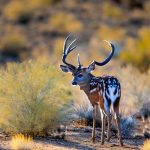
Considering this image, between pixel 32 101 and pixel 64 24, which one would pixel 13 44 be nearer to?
pixel 64 24

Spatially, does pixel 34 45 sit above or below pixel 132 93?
above

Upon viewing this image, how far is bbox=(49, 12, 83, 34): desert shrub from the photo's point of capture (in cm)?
5429

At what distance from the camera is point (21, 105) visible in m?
16.7

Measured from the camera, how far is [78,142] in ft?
54.2

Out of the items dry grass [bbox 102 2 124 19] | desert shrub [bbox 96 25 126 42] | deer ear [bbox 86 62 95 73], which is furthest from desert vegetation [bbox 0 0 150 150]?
dry grass [bbox 102 2 124 19]

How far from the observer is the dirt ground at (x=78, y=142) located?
51.6 ft

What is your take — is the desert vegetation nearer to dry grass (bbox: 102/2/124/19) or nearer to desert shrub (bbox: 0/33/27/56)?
desert shrub (bbox: 0/33/27/56)

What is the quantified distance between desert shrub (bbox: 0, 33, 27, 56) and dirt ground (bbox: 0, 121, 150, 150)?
90.7 ft

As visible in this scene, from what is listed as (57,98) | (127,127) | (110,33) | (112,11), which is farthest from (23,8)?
(57,98)

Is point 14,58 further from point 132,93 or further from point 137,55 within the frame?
point 132,93

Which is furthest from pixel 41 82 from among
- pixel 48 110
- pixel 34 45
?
pixel 34 45

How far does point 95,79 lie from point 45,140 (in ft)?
5.49

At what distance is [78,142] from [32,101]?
1.32 meters

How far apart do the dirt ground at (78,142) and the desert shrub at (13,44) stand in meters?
27.7
